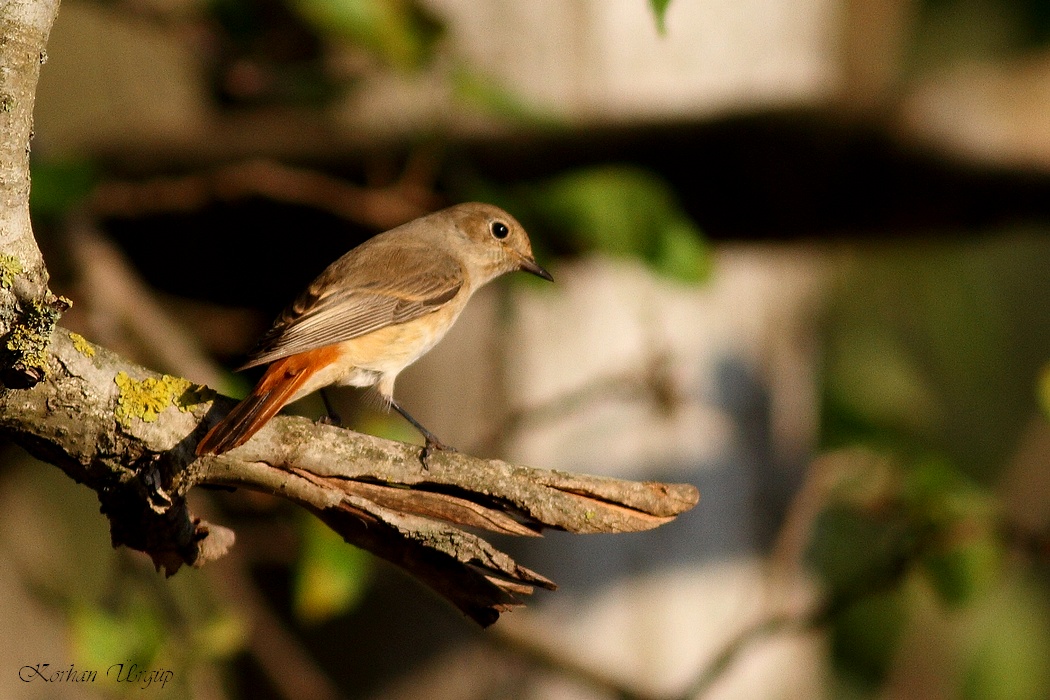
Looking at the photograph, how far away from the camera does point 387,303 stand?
3029mm

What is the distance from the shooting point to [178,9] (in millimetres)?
4680

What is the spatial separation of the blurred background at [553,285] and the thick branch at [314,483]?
58.0 inches

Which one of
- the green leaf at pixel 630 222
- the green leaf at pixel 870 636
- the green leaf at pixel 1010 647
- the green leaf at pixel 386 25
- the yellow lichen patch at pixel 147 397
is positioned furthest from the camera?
the green leaf at pixel 1010 647

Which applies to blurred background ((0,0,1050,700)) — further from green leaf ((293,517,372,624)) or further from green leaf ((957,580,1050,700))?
green leaf ((957,580,1050,700))

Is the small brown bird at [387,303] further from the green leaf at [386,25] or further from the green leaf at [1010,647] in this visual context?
the green leaf at [1010,647]

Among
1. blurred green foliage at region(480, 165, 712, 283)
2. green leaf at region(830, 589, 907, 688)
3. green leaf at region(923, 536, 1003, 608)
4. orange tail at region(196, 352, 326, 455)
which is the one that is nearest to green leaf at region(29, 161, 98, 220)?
orange tail at region(196, 352, 326, 455)

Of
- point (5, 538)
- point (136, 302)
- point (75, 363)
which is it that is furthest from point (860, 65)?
point (5, 538)

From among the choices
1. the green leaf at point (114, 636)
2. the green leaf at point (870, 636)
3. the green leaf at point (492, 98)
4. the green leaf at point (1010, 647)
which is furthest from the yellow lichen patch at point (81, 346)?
the green leaf at point (1010, 647)

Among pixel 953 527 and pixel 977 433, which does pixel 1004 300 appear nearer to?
pixel 977 433

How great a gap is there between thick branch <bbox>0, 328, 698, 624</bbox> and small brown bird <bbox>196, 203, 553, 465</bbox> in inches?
6.5

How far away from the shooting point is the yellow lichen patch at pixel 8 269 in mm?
1659

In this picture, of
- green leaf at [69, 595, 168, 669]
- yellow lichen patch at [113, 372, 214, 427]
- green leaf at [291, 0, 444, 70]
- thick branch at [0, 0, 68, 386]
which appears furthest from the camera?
green leaf at [291, 0, 444, 70]

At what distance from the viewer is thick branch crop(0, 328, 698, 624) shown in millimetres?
1743

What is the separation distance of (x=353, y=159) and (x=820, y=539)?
14.4 ft
